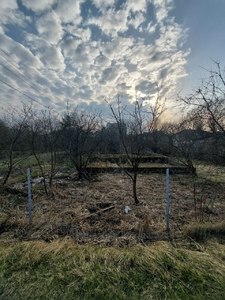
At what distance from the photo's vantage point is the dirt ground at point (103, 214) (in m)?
4.14

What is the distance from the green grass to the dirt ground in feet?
1.71

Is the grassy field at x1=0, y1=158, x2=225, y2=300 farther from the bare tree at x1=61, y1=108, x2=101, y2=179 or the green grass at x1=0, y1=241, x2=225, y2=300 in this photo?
the bare tree at x1=61, y1=108, x2=101, y2=179

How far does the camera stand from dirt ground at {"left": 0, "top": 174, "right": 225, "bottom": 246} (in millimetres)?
4141

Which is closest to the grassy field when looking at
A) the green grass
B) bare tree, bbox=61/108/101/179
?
the green grass

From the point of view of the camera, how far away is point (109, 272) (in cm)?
292

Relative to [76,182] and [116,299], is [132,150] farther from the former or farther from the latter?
[116,299]

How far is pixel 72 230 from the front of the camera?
431 cm

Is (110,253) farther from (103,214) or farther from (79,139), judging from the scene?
(79,139)

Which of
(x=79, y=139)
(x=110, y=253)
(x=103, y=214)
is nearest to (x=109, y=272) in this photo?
(x=110, y=253)

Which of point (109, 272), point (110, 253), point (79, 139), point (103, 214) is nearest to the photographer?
point (109, 272)

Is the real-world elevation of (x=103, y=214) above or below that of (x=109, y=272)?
above

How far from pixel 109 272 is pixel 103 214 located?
2.25 metres

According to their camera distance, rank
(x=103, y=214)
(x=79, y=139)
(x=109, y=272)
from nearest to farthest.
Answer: (x=109, y=272) → (x=103, y=214) → (x=79, y=139)

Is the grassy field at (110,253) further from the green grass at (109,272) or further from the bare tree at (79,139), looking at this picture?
the bare tree at (79,139)
